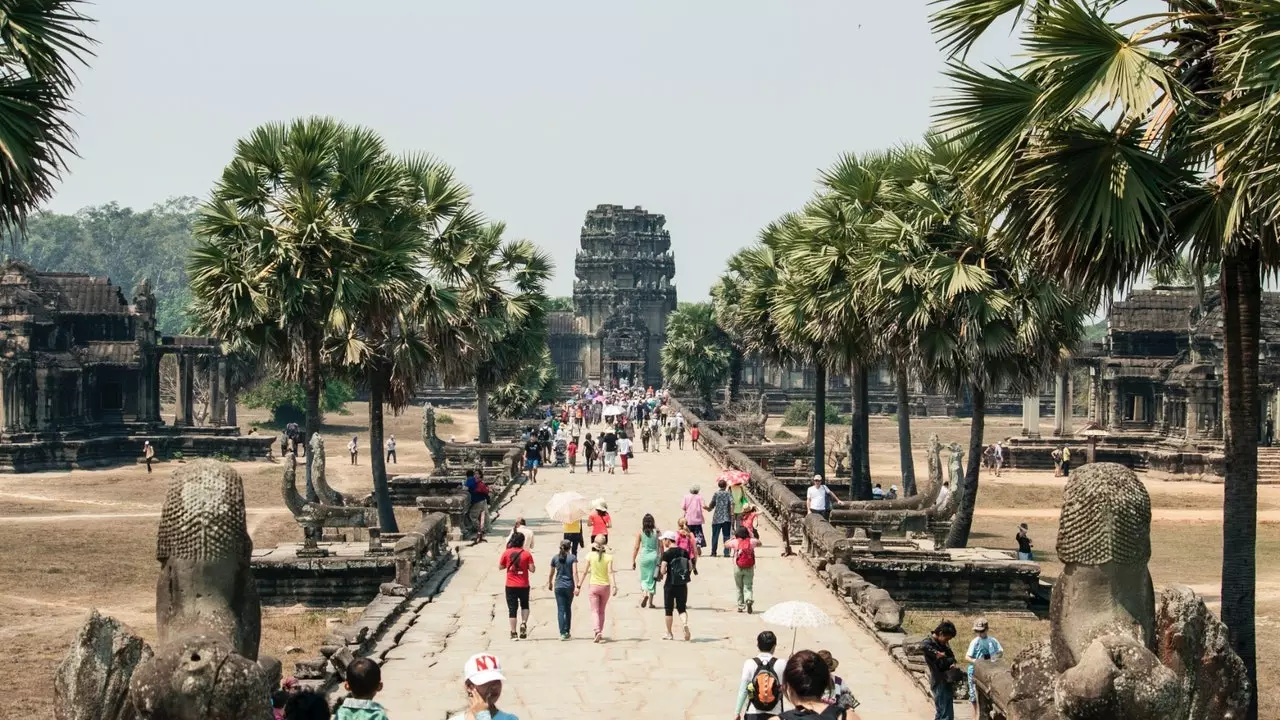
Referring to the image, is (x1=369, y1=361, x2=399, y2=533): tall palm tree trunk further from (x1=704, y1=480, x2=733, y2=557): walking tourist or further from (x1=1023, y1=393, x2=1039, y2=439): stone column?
(x1=1023, y1=393, x2=1039, y2=439): stone column

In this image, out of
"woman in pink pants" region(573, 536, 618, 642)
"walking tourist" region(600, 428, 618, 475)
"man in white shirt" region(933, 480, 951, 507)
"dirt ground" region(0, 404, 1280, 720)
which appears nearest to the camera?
"woman in pink pants" region(573, 536, 618, 642)

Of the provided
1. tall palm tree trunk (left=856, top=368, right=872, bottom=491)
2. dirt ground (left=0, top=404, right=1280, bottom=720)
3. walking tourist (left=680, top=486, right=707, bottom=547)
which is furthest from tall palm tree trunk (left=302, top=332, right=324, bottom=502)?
tall palm tree trunk (left=856, top=368, right=872, bottom=491)

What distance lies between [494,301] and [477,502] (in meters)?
11.5

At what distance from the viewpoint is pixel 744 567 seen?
64.7 feet

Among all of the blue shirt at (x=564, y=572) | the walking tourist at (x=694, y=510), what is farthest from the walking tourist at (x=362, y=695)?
the walking tourist at (x=694, y=510)

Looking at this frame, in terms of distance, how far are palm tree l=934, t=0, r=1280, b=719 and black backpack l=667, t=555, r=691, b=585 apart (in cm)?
596

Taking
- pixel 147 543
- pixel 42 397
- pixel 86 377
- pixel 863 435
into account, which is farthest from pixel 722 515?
pixel 86 377

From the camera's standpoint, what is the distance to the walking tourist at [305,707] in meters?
10.1

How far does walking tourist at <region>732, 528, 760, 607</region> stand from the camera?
64.1ft

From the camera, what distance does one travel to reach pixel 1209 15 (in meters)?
12.8

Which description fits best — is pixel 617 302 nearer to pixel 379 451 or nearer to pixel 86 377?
pixel 86 377

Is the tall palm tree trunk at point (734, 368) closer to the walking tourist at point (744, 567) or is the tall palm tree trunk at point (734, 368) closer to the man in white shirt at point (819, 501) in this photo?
the man in white shirt at point (819, 501)

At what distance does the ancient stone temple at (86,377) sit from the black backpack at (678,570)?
39.2 meters

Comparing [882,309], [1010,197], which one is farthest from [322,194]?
[1010,197]
